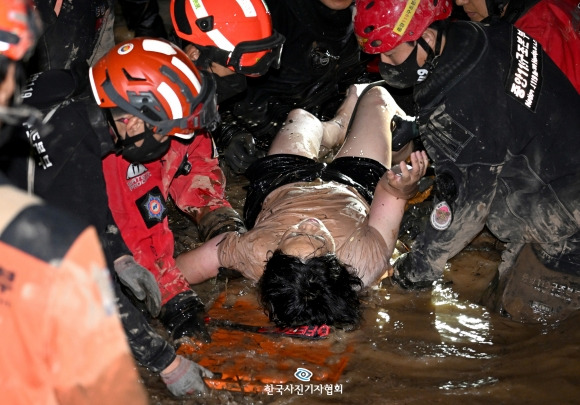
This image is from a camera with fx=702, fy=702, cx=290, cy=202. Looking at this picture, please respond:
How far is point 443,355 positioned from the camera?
143 inches

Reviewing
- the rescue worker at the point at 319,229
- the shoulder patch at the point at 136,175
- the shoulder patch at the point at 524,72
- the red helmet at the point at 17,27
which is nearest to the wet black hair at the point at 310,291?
the rescue worker at the point at 319,229

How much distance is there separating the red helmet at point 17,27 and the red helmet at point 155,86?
4.46 ft

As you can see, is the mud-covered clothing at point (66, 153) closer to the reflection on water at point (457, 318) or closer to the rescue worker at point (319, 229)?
the rescue worker at point (319, 229)

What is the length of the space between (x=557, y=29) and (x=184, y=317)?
9.18 ft

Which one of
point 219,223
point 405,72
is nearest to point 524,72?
point 405,72

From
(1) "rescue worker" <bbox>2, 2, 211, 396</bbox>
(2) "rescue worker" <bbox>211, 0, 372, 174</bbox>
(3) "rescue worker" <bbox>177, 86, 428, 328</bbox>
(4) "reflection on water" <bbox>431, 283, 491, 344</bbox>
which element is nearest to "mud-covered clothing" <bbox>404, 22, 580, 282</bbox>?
(3) "rescue worker" <bbox>177, 86, 428, 328</bbox>

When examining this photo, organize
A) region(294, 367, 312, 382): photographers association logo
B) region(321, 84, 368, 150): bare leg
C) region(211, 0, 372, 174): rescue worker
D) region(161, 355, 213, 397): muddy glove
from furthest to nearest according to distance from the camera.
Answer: region(211, 0, 372, 174): rescue worker < region(321, 84, 368, 150): bare leg < region(294, 367, 312, 382): photographers association logo < region(161, 355, 213, 397): muddy glove

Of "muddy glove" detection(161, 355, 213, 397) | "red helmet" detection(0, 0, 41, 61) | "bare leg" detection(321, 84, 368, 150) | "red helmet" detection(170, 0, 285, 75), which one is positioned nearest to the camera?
"red helmet" detection(0, 0, 41, 61)

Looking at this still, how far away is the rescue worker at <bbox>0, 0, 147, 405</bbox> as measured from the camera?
158 centimetres

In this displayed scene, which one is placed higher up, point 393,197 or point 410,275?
point 393,197

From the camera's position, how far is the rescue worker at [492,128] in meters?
3.52

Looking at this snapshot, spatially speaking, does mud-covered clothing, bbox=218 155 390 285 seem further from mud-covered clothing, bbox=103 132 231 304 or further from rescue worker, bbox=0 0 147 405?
rescue worker, bbox=0 0 147 405

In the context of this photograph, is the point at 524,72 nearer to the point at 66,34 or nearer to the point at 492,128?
the point at 492,128

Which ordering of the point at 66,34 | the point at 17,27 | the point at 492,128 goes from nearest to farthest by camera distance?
the point at 17,27 < the point at 492,128 < the point at 66,34
